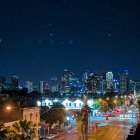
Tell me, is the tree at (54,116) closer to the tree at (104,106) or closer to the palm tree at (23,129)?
the palm tree at (23,129)

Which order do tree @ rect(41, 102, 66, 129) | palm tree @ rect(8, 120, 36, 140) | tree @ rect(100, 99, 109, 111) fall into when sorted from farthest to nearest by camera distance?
1. tree @ rect(100, 99, 109, 111)
2. tree @ rect(41, 102, 66, 129)
3. palm tree @ rect(8, 120, 36, 140)

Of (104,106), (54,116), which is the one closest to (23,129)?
(54,116)

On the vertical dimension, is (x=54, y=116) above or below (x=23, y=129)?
above

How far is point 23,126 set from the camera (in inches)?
2434

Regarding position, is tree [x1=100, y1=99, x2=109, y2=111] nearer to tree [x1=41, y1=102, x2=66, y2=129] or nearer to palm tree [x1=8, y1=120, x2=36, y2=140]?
tree [x1=41, y1=102, x2=66, y2=129]

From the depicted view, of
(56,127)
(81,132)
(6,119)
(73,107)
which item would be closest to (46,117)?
(56,127)

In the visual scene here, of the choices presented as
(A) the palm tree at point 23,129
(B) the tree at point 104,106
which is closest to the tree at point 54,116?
(A) the palm tree at point 23,129

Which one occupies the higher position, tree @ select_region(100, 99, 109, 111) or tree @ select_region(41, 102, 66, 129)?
tree @ select_region(100, 99, 109, 111)

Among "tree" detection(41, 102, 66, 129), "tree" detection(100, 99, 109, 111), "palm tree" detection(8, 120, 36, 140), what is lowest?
"palm tree" detection(8, 120, 36, 140)

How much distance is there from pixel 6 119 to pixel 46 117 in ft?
86.7

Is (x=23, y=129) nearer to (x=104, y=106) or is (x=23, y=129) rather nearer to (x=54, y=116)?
(x=54, y=116)

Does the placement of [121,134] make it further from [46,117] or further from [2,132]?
[2,132]

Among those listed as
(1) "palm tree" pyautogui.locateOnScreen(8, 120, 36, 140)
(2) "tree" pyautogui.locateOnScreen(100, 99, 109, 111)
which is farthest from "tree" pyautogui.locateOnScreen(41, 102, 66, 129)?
(2) "tree" pyautogui.locateOnScreen(100, 99, 109, 111)

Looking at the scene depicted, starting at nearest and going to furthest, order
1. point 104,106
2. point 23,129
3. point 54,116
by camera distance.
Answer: point 23,129
point 54,116
point 104,106
